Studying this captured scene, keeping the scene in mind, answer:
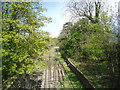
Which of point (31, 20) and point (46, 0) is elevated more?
point (46, 0)

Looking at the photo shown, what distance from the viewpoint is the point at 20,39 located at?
184cm

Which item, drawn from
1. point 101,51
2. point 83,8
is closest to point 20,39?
point 101,51

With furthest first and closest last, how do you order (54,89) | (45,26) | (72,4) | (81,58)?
1. (72,4)
2. (81,58)
3. (45,26)
4. (54,89)

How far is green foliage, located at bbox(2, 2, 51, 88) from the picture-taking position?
5.94 feet

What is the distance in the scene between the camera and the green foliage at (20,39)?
181cm

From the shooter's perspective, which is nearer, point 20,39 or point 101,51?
point 20,39

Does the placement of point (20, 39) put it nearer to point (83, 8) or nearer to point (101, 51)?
point (101, 51)

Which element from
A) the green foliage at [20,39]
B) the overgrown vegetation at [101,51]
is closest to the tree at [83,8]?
the overgrown vegetation at [101,51]

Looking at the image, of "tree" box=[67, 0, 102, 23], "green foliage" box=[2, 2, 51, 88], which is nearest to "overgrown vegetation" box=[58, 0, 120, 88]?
"tree" box=[67, 0, 102, 23]

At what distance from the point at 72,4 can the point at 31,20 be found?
115 inches

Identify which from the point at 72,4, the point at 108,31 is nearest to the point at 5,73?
the point at 108,31

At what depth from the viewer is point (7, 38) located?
178 cm

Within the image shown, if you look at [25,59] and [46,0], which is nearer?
[25,59]

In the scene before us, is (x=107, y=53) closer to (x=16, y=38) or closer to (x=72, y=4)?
(x=16, y=38)
